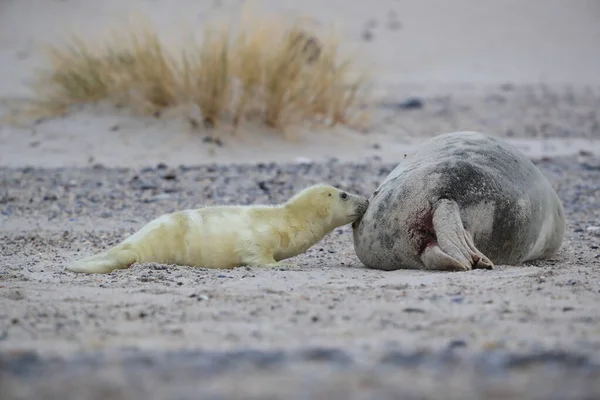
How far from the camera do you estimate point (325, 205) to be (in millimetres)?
6039

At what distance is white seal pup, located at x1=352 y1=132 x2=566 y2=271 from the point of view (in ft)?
17.2

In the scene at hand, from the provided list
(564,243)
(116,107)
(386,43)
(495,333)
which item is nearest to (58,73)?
(116,107)

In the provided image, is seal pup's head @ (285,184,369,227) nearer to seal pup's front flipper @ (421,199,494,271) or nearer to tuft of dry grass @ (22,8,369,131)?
seal pup's front flipper @ (421,199,494,271)

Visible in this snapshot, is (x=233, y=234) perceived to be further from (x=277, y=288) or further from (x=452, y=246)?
(x=452, y=246)

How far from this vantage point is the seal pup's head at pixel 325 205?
5938 millimetres

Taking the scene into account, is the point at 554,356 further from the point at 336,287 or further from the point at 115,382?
the point at 336,287

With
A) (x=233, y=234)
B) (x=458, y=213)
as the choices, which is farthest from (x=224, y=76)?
(x=458, y=213)

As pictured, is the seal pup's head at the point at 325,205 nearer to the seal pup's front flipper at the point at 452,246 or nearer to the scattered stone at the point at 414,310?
the seal pup's front flipper at the point at 452,246

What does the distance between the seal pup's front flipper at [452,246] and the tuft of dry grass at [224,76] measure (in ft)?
17.1

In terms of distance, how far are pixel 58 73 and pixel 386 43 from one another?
979cm

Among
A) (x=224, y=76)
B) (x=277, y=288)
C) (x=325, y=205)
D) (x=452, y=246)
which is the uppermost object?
(x=224, y=76)

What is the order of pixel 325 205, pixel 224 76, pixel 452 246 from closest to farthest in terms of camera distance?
pixel 452 246 → pixel 325 205 → pixel 224 76

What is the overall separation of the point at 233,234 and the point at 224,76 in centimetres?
464

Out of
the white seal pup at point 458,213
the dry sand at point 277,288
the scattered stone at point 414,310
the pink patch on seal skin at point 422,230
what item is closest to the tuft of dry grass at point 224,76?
the dry sand at point 277,288
